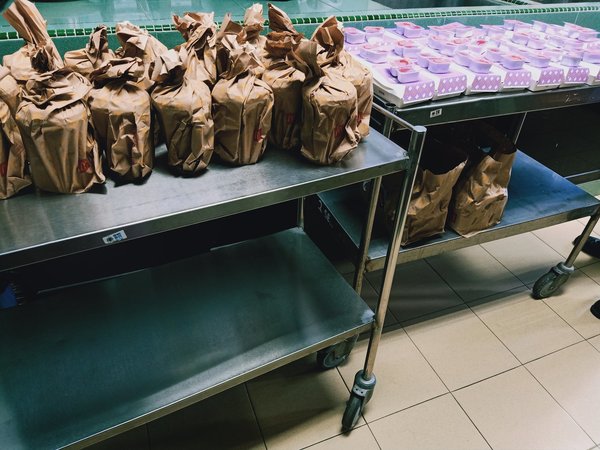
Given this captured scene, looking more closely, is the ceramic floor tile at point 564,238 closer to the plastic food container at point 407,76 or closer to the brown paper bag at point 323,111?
the plastic food container at point 407,76

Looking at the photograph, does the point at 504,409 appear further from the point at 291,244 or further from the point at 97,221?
the point at 97,221

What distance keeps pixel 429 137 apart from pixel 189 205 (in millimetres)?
1189

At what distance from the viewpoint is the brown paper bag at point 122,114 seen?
0.94 meters

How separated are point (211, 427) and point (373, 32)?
1696 millimetres

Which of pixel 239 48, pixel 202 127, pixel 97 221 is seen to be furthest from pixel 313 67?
pixel 97 221

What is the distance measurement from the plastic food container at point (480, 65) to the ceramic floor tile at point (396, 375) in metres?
1.14

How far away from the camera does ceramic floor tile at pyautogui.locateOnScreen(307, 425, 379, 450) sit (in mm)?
1569

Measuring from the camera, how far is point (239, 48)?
104cm

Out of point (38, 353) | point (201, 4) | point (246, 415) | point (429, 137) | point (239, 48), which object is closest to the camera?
point (239, 48)

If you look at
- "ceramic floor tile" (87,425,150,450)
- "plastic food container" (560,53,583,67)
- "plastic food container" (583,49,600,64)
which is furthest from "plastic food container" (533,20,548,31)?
"ceramic floor tile" (87,425,150,450)

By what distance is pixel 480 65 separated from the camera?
5.07 ft

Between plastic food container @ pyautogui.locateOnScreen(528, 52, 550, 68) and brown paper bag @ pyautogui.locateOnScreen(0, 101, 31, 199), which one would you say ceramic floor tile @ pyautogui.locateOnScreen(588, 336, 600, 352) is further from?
brown paper bag @ pyautogui.locateOnScreen(0, 101, 31, 199)

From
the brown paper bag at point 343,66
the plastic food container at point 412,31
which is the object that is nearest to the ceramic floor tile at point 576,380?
the brown paper bag at point 343,66

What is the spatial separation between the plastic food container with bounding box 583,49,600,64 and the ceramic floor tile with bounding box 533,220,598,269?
1144mm
